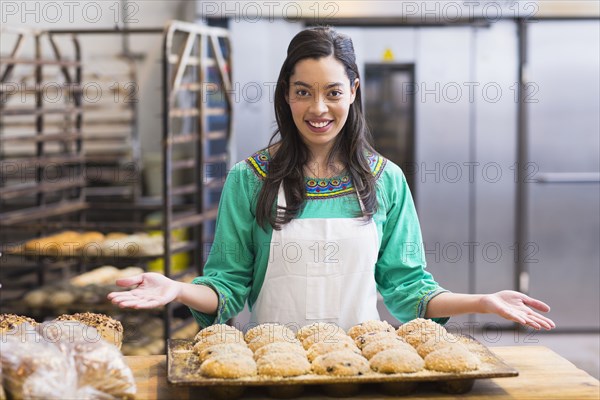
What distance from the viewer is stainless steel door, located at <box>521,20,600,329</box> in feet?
16.2

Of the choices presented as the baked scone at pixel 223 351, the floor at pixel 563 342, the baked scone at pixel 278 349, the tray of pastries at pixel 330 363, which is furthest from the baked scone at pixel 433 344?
the floor at pixel 563 342

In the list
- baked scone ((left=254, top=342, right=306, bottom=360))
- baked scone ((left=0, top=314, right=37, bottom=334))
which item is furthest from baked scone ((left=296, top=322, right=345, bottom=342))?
baked scone ((left=0, top=314, right=37, bottom=334))

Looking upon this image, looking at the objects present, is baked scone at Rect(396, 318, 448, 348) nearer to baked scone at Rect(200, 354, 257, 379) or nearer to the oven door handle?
baked scone at Rect(200, 354, 257, 379)

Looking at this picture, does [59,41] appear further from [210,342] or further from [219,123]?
[210,342]

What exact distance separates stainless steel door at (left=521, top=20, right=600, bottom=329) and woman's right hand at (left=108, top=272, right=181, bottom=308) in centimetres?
340

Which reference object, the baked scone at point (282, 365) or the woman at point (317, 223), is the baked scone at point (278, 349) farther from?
the woman at point (317, 223)

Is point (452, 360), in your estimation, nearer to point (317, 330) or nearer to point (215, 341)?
point (317, 330)

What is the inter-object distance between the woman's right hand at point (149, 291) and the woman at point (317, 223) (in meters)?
0.21

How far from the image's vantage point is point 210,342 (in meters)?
1.82

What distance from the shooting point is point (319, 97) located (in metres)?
2.15

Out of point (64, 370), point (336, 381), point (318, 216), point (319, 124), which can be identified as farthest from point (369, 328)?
point (64, 370)

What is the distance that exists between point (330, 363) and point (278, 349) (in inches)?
5.2

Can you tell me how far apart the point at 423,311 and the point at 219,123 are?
2739mm

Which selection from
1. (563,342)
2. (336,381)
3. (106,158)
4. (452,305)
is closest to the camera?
(336,381)
